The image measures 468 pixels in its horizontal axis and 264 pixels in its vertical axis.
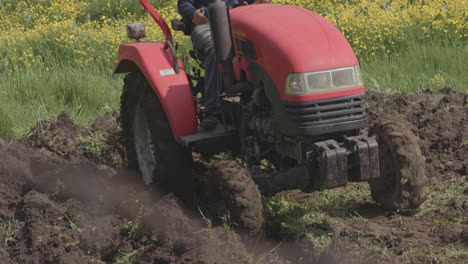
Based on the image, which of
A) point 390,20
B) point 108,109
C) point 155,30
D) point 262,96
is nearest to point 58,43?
point 155,30

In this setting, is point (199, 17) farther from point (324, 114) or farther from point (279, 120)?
point (324, 114)

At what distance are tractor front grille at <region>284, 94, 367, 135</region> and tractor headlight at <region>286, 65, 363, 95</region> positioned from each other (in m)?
0.06

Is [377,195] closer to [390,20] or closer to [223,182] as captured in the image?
[223,182]

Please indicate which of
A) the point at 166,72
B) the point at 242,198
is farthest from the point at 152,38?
the point at 242,198

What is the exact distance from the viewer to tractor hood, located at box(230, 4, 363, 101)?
13.5 ft

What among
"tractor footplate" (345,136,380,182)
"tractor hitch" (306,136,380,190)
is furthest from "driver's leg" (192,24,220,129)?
"tractor footplate" (345,136,380,182)

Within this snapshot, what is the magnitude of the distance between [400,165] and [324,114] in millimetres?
619

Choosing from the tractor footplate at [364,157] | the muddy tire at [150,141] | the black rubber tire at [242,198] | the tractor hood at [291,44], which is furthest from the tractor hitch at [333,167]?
the muddy tire at [150,141]

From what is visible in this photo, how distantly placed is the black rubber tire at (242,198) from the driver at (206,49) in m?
0.74

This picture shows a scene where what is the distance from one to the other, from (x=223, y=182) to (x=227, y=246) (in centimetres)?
36

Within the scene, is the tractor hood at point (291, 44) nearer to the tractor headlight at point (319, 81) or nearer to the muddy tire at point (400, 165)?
the tractor headlight at point (319, 81)

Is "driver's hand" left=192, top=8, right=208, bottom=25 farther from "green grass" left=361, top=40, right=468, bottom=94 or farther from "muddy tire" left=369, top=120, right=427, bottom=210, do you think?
"green grass" left=361, top=40, right=468, bottom=94

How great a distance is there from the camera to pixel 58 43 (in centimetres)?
916

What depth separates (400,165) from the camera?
4398 mm
